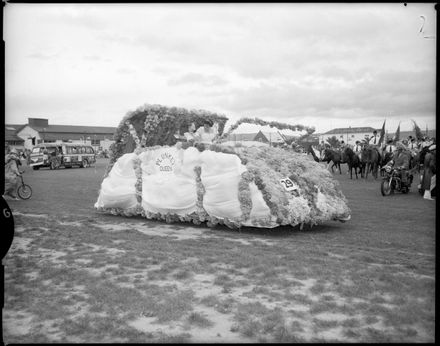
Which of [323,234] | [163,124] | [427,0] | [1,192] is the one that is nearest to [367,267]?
[323,234]

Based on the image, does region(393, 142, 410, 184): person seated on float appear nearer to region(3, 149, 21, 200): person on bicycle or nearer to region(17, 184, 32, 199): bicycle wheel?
region(17, 184, 32, 199): bicycle wheel

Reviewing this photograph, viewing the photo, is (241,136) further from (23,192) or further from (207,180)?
(23,192)

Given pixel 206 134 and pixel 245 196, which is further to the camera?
pixel 206 134

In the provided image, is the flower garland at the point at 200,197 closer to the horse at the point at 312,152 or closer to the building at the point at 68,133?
the horse at the point at 312,152

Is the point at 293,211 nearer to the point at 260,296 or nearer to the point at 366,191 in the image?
the point at 260,296

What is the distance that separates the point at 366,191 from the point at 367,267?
34.6ft

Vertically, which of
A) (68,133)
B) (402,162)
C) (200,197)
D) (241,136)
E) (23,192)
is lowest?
(23,192)

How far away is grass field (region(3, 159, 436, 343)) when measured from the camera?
3.62 meters

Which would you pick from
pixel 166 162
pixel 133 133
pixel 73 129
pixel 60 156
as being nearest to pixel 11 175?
pixel 133 133

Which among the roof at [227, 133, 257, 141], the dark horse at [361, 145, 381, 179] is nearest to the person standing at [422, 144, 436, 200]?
the roof at [227, 133, 257, 141]

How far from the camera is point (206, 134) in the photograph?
369 inches

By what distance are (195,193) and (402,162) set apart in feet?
29.0

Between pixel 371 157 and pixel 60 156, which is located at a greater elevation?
pixel 371 157

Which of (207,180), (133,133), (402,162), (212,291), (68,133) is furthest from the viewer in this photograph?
(68,133)
